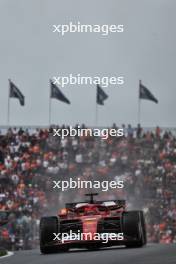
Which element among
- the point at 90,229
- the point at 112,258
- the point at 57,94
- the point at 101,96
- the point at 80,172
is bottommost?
the point at 112,258

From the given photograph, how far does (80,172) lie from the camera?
2841cm

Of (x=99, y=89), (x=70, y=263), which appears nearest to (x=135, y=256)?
(x=70, y=263)

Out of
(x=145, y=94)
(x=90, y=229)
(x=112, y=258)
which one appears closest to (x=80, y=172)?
(x=145, y=94)

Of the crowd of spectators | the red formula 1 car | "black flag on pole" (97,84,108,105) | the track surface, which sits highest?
"black flag on pole" (97,84,108,105)

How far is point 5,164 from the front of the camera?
30.3 m

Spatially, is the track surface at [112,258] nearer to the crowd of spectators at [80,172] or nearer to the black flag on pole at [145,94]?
the crowd of spectators at [80,172]

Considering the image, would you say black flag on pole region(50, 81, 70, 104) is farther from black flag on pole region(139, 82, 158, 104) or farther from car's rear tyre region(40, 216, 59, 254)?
car's rear tyre region(40, 216, 59, 254)

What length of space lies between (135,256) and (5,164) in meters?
14.2

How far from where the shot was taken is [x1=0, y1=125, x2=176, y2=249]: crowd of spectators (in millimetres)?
27638

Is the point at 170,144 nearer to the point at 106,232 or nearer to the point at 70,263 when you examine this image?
the point at 106,232

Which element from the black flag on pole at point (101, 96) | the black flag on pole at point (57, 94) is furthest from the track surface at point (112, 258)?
the black flag on pole at point (57, 94)

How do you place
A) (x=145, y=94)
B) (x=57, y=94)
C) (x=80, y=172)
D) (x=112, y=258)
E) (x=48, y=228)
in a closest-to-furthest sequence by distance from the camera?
(x=112, y=258) < (x=48, y=228) < (x=80, y=172) < (x=57, y=94) < (x=145, y=94)

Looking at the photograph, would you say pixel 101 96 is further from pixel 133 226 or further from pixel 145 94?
pixel 133 226

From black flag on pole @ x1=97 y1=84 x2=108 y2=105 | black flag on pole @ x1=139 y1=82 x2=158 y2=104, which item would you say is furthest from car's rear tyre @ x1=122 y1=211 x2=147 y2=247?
black flag on pole @ x1=139 y1=82 x2=158 y2=104
